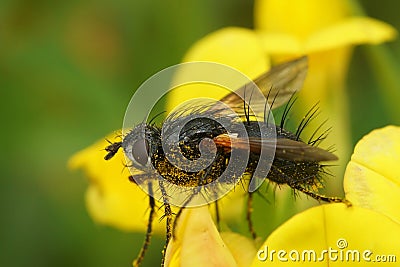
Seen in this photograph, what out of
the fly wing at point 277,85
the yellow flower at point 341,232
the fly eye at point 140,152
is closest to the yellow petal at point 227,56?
the fly wing at point 277,85

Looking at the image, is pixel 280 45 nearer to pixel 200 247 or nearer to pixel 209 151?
pixel 209 151

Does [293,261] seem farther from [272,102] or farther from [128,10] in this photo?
[128,10]

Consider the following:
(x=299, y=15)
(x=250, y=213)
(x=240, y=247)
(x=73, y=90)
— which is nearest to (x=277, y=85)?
(x=250, y=213)

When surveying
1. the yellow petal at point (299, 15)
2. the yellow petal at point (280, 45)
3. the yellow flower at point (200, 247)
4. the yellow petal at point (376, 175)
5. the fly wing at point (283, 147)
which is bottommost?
the yellow flower at point (200, 247)

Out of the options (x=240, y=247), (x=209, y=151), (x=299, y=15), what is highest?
(x=299, y=15)

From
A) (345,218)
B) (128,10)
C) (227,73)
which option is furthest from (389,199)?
(128,10)

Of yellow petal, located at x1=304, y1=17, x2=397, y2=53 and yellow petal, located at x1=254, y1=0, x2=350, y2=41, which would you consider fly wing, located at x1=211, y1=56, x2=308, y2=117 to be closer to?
yellow petal, located at x1=304, y1=17, x2=397, y2=53

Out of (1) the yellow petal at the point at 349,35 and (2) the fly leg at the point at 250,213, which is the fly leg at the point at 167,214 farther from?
(1) the yellow petal at the point at 349,35

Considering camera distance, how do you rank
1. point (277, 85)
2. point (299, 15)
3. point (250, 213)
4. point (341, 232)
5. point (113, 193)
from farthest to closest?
point (299, 15) → point (113, 193) → point (277, 85) → point (250, 213) → point (341, 232)
